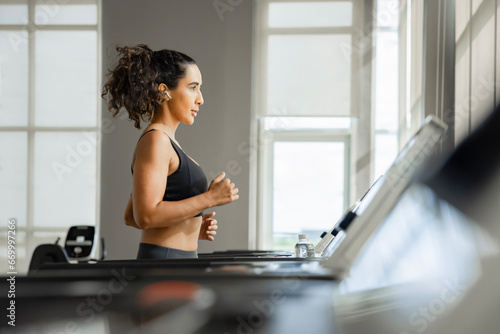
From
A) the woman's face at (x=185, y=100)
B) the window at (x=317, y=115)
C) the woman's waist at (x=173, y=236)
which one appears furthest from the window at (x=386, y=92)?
the woman's waist at (x=173, y=236)

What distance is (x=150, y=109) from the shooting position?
66.1 inches

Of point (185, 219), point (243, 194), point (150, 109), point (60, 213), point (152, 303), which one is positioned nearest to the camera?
point (152, 303)

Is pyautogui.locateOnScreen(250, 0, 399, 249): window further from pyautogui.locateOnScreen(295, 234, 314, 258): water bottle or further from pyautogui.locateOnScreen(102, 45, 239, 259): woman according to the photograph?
pyautogui.locateOnScreen(102, 45, 239, 259): woman

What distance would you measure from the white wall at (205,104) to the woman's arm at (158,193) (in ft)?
15.6

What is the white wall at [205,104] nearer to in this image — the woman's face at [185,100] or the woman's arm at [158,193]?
the woman's face at [185,100]

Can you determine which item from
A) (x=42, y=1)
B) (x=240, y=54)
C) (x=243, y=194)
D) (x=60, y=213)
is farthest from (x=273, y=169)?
(x=42, y=1)

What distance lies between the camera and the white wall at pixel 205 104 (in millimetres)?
6340

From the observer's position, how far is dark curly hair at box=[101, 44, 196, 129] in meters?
1.66

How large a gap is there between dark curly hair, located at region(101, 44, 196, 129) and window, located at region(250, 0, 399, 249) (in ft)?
15.2

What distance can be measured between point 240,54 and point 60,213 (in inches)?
114

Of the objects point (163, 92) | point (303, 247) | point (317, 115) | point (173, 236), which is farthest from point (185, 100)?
point (317, 115)

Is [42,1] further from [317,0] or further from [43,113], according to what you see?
[317,0]

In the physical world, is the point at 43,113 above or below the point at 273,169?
above

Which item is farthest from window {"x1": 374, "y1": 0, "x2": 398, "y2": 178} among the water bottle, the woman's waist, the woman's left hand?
the woman's waist
